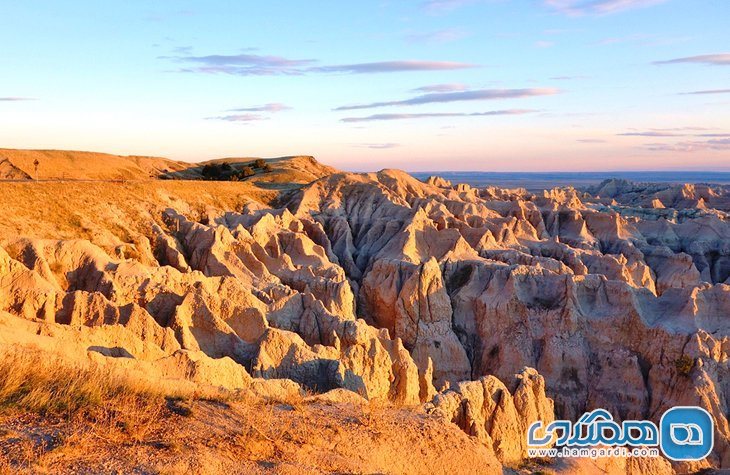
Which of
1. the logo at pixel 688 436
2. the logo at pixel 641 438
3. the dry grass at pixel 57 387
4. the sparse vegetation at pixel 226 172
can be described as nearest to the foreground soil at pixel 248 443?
the dry grass at pixel 57 387

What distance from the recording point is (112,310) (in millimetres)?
17000

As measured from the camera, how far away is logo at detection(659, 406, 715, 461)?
20750 mm

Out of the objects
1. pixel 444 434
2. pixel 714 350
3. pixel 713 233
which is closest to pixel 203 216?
pixel 714 350

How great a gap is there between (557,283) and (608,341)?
3.52 metres

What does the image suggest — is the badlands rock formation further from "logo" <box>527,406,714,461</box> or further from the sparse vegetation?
the sparse vegetation

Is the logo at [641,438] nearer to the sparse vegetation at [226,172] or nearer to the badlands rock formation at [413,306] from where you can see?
the badlands rock formation at [413,306]

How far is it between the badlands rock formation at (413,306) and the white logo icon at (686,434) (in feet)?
2.24

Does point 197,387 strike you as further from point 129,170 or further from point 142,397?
point 129,170

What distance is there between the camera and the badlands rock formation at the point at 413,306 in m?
16.6

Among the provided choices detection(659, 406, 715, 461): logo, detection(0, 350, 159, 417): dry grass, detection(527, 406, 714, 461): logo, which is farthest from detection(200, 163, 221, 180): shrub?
detection(0, 350, 159, 417): dry grass

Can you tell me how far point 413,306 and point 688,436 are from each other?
40.7ft

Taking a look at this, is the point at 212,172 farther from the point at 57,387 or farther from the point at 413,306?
the point at 57,387

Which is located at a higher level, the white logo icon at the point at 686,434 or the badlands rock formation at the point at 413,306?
the badlands rock formation at the point at 413,306

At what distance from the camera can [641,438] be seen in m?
20.3
